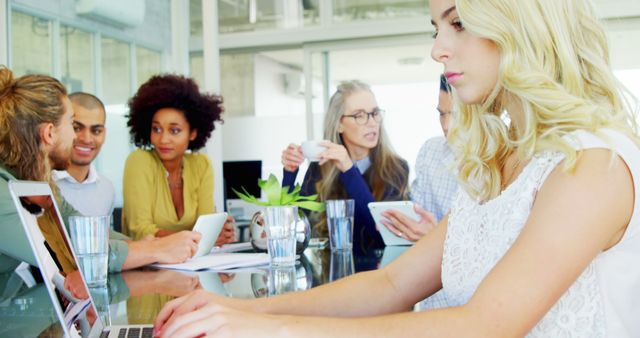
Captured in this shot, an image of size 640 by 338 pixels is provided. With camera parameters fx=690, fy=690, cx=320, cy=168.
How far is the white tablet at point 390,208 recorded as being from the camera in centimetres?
246

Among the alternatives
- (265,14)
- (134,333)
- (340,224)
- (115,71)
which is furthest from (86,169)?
(265,14)

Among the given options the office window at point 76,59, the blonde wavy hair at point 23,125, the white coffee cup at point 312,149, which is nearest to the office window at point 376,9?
the office window at point 76,59

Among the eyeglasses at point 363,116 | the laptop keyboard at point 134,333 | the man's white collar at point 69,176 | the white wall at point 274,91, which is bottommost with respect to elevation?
the laptop keyboard at point 134,333

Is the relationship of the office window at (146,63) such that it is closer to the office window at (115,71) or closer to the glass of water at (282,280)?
the office window at (115,71)

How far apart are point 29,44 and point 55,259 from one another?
14.4 feet

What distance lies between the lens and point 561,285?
0.88 m

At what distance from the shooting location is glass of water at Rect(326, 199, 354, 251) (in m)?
2.40

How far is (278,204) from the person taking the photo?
218 cm

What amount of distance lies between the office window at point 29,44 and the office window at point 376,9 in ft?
8.48

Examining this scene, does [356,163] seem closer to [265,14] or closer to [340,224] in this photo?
[340,224]

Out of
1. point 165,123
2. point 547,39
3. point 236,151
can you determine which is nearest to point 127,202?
point 165,123

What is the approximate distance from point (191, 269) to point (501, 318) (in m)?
1.34

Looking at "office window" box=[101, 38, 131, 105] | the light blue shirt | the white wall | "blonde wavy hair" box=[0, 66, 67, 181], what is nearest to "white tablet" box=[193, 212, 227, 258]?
"blonde wavy hair" box=[0, 66, 67, 181]

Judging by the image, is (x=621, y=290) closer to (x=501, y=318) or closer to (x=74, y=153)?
(x=501, y=318)
